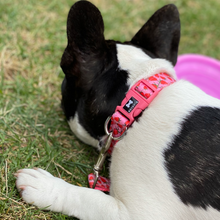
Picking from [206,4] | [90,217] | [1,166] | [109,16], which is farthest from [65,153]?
[206,4]

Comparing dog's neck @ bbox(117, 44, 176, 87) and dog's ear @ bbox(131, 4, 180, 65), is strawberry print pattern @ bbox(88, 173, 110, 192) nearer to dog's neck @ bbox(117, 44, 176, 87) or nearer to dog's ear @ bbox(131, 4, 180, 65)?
dog's neck @ bbox(117, 44, 176, 87)

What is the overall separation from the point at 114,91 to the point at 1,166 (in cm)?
87

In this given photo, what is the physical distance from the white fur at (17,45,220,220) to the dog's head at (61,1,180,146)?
50 mm

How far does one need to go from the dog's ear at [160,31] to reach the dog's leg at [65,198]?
3.62 feet

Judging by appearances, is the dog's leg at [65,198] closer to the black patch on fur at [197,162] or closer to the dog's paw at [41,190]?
the dog's paw at [41,190]

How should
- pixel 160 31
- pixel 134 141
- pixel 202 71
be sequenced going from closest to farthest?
pixel 134 141
pixel 160 31
pixel 202 71

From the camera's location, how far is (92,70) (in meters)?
1.78

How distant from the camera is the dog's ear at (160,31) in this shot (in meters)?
2.15

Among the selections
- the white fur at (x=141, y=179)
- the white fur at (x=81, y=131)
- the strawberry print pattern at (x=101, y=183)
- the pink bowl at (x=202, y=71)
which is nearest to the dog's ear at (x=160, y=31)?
the white fur at (x=141, y=179)

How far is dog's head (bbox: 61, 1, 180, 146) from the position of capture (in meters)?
1.66

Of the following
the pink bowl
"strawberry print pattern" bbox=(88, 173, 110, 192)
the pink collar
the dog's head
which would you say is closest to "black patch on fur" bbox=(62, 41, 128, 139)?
the dog's head

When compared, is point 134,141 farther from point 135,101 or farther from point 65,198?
point 65,198

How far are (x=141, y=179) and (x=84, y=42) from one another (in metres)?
0.84

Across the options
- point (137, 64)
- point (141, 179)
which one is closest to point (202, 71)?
point (137, 64)
